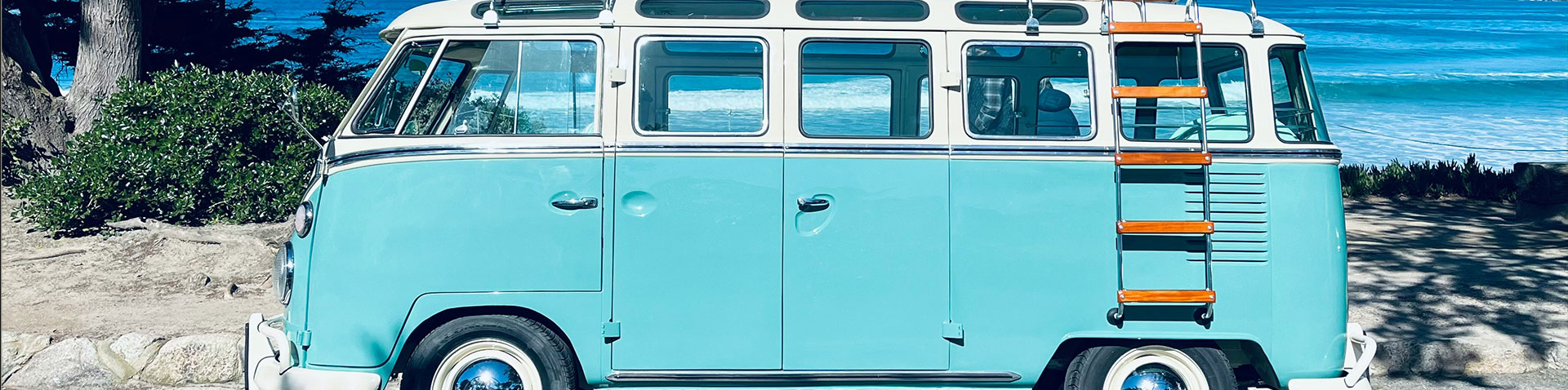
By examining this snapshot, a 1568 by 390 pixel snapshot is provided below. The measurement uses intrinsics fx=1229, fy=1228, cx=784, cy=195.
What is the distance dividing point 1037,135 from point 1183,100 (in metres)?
0.70

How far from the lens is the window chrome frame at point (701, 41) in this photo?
5004mm

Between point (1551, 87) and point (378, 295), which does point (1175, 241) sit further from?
point (1551, 87)

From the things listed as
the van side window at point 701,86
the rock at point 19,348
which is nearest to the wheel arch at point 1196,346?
the van side window at point 701,86

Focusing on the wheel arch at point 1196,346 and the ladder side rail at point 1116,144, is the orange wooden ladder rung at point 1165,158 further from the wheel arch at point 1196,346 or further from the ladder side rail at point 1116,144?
the wheel arch at point 1196,346

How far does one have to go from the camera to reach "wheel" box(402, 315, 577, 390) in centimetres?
512

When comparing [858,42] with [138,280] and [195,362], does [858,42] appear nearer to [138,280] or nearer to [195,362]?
[195,362]

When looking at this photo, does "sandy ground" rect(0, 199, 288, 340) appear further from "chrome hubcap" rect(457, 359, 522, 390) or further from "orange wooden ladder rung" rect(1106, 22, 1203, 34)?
"orange wooden ladder rung" rect(1106, 22, 1203, 34)

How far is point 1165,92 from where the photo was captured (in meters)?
4.93

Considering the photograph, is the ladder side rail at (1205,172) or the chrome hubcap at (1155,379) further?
the chrome hubcap at (1155,379)

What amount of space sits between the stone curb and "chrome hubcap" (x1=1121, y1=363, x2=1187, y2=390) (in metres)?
4.61

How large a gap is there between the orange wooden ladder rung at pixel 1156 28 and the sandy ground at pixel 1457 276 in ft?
9.54

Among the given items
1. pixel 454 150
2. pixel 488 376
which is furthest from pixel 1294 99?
pixel 488 376

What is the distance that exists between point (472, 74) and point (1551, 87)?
36.4 m

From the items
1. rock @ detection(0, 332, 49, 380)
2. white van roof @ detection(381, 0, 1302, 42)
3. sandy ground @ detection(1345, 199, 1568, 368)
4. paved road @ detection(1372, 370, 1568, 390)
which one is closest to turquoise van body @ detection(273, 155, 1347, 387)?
white van roof @ detection(381, 0, 1302, 42)
